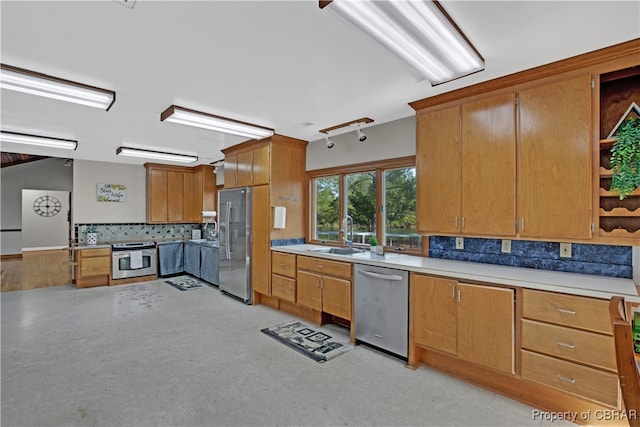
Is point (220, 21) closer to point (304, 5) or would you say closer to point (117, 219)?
point (304, 5)

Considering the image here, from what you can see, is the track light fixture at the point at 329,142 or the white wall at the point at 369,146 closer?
the white wall at the point at 369,146

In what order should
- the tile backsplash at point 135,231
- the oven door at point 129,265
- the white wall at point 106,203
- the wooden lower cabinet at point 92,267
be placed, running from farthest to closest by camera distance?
the tile backsplash at point 135,231 < the white wall at point 106,203 < the oven door at point 129,265 < the wooden lower cabinet at point 92,267

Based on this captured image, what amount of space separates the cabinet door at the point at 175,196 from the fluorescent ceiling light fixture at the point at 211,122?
12.3ft

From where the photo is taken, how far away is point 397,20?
164 centimetres

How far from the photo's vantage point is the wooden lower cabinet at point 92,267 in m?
5.49

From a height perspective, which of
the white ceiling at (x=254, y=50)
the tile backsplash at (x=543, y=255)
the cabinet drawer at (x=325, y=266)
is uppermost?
the white ceiling at (x=254, y=50)

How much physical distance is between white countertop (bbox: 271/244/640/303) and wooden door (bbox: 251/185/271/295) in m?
1.70

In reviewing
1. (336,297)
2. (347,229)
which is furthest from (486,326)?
(347,229)

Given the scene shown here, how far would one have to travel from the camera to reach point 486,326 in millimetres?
2285

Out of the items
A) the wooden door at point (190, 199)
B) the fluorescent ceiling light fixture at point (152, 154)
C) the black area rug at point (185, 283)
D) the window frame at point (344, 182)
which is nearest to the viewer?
the window frame at point (344, 182)

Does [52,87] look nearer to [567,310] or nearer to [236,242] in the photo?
[236,242]

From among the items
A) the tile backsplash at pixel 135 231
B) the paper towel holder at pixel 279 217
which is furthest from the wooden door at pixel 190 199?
the paper towel holder at pixel 279 217

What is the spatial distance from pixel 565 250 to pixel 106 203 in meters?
7.66

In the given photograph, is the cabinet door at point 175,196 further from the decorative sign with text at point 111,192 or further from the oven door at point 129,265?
the oven door at point 129,265
